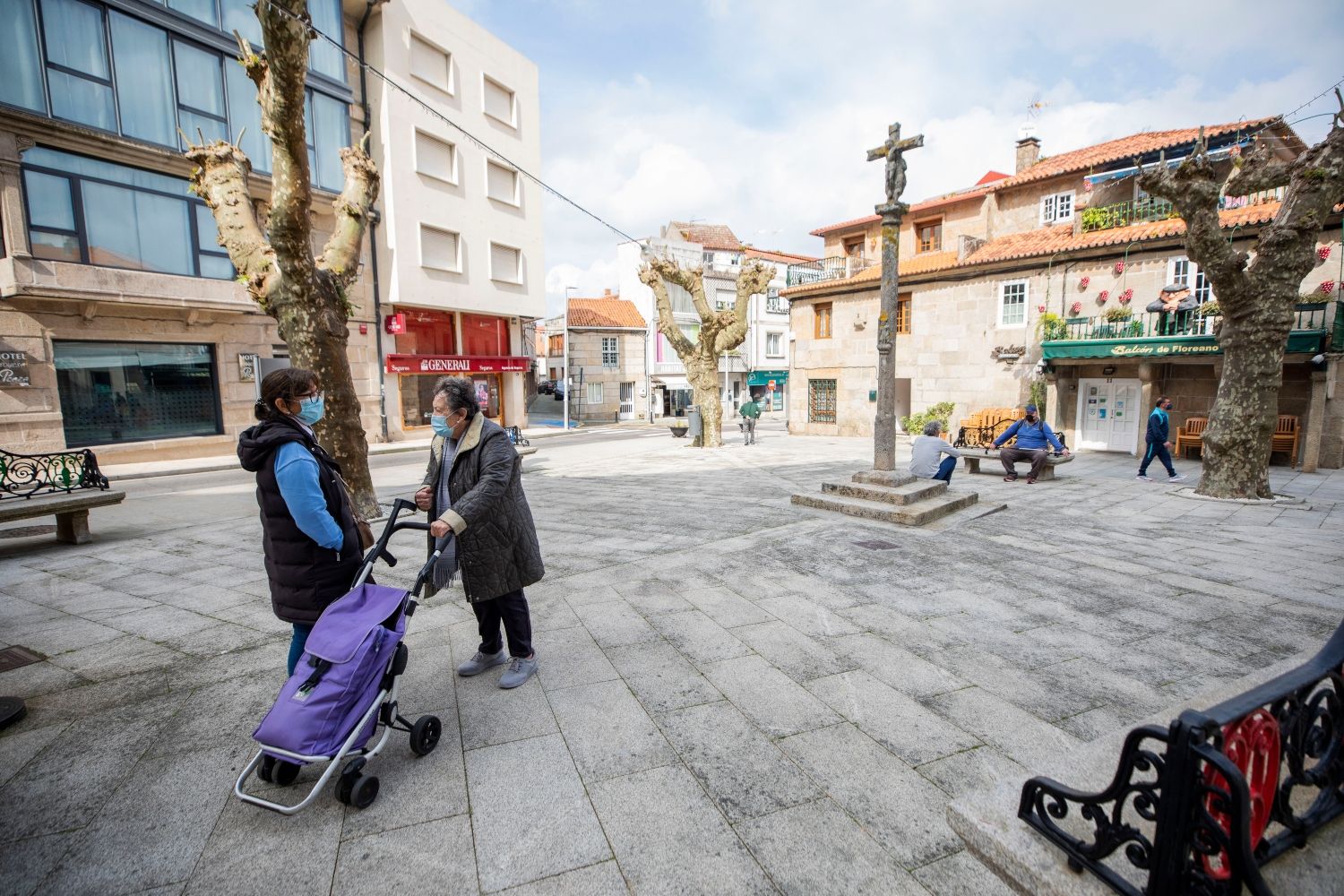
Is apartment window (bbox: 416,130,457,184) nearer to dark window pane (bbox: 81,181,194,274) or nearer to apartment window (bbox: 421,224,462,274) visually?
apartment window (bbox: 421,224,462,274)

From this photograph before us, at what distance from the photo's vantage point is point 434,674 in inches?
156

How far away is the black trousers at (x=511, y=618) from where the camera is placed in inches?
149

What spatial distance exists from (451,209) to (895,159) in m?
20.7

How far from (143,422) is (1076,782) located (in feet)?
75.5

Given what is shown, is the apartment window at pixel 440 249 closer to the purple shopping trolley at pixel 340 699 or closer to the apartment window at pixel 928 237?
the apartment window at pixel 928 237

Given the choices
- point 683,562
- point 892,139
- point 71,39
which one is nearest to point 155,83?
point 71,39

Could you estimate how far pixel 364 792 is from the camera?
8.85ft

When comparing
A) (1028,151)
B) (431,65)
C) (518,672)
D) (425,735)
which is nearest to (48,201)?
(431,65)

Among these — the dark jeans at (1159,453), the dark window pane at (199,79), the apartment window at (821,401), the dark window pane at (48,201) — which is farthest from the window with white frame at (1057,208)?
the dark window pane at (48,201)

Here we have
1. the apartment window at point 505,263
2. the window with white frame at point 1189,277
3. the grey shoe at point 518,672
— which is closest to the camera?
the grey shoe at point 518,672

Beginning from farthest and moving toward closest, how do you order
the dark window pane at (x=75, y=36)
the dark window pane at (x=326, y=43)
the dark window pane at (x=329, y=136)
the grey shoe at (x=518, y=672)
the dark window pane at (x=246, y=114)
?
the dark window pane at (x=329, y=136)
the dark window pane at (x=326, y=43)
the dark window pane at (x=246, y=114)
the dark window pane at (x=75, y=36)
the grey shoe at (x=518, y=672)

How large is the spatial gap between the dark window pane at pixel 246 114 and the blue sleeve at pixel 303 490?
65.1ft

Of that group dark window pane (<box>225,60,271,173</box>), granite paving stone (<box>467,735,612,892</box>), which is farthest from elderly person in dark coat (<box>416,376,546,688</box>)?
dark window pane (<box>225,60,271,173</box>)

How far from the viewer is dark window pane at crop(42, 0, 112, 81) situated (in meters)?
15.1
